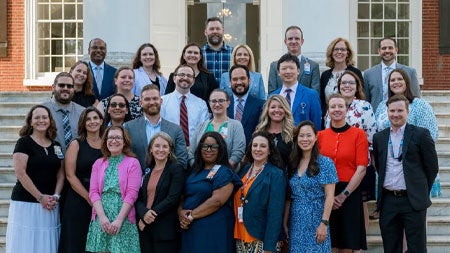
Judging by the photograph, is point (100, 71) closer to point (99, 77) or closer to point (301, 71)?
point (99, 77)

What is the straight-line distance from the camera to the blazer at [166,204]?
21.9ft

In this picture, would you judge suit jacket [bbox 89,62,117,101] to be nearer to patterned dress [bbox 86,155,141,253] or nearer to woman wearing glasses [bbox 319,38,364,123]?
patterned dress [bbox 86,155,141,253]

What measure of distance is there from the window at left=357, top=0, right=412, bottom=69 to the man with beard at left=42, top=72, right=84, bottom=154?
9.51m

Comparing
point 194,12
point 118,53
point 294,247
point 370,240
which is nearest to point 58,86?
point 294,247

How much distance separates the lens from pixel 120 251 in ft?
21.9

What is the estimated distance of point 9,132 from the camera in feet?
36.4

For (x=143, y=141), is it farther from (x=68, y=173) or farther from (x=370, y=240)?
(x=370, y=240)

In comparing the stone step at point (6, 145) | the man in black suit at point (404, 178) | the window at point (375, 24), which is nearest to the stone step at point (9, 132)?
the stone step at point (6, 145)

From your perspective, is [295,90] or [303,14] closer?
[295,90]

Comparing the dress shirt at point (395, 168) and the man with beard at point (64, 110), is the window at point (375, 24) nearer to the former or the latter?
the dress shirt at point (395, 168)

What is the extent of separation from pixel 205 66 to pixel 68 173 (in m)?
2.27

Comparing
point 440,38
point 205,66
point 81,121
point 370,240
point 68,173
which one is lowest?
point 370,240

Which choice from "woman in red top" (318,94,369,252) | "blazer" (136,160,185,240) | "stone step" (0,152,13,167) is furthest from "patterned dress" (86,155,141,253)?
"stone step" (0,152,13,167)

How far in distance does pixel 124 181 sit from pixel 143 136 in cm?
59
